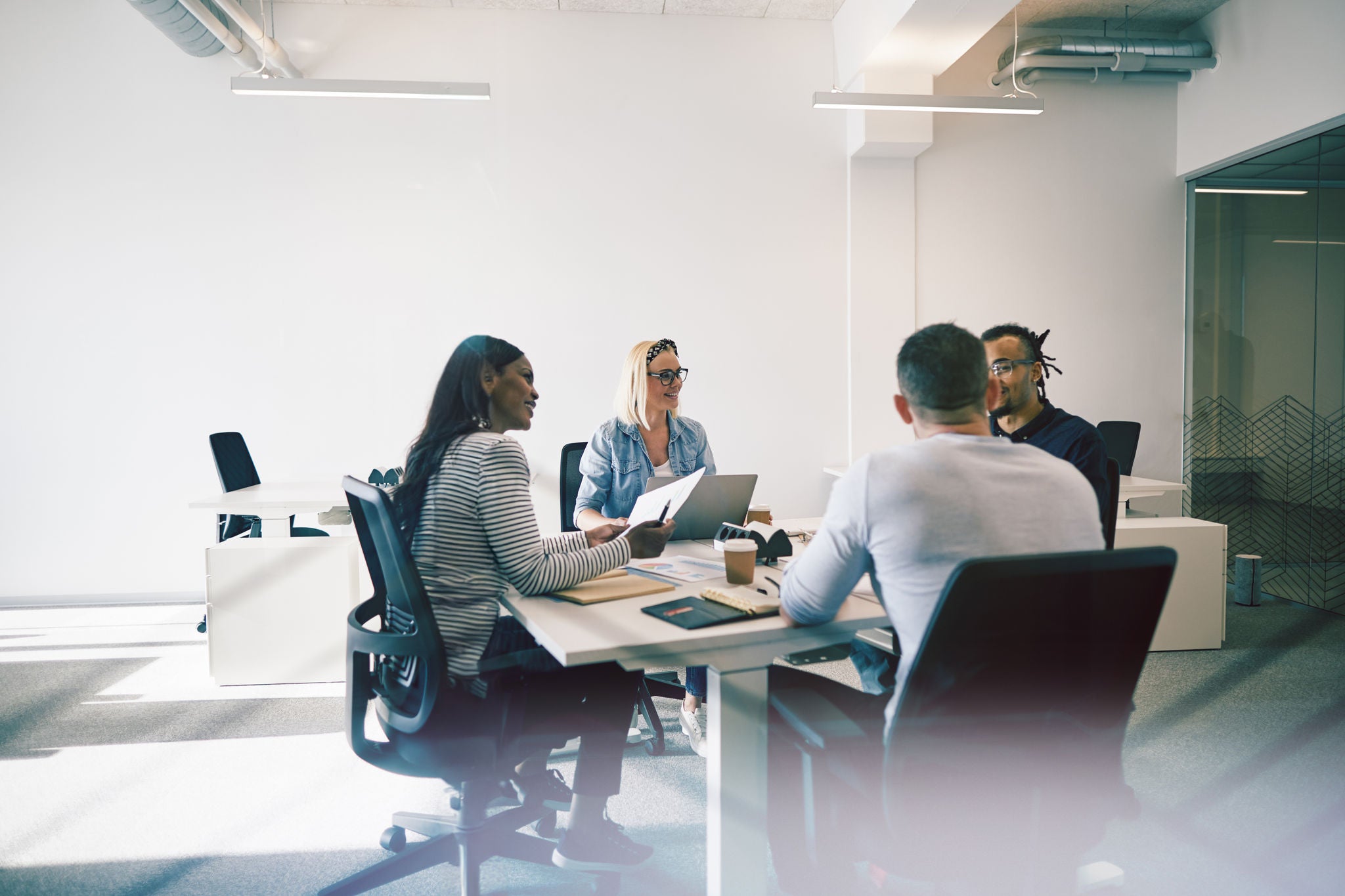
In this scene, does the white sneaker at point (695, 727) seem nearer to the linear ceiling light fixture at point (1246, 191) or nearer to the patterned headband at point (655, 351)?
the patterned headband at point (655, 351)

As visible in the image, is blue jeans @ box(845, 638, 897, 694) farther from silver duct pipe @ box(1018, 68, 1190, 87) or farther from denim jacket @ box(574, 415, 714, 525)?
silver duct pipe @ box(1018, 68, 1190, 87)

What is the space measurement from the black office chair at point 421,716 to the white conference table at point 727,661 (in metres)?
0.20

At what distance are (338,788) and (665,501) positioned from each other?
1.45m

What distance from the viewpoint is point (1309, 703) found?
3.01 meters

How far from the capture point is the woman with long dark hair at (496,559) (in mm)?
1671

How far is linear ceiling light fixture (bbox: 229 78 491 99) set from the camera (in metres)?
3.76

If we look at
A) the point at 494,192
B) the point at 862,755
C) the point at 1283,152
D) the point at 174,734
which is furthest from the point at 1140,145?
the point at 174,734

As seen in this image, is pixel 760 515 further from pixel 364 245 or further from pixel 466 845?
pixel 364 245

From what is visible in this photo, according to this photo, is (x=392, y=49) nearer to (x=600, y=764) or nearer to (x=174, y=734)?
(x=174, y=734)

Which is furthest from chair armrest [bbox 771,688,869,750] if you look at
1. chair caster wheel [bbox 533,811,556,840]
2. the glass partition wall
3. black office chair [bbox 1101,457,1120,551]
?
the glass partition wall

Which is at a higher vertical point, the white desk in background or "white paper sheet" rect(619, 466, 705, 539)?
"white paper sheet" rect(619, 466, 705, 539)

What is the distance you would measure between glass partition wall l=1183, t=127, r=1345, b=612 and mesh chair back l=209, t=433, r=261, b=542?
19.0ft

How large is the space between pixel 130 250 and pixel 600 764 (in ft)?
14.9

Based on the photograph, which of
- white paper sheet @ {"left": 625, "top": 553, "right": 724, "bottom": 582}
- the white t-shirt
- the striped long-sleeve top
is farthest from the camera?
white paper sheet @ {"left": 625, "top": 553, "right": 724, "bottom": 582}
